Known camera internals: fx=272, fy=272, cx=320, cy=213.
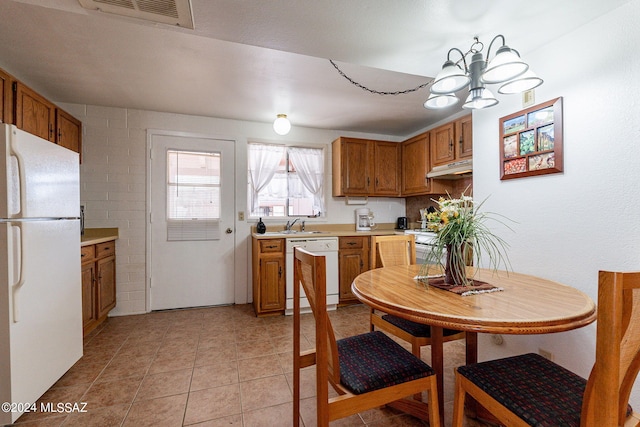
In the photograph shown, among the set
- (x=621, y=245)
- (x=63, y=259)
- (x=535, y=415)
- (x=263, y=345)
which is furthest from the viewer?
(x=263, y=345)

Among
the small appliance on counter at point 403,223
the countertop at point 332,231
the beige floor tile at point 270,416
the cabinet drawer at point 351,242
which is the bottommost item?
the beige floor tile at point 270,416

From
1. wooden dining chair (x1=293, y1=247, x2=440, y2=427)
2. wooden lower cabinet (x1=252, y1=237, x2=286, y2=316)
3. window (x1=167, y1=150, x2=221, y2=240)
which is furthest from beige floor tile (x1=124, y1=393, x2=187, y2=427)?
window (x1=167, y1=150, x2=221, y2=240)

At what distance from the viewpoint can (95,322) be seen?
2.63 m

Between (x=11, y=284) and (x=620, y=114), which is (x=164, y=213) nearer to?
(x=11, y=284)

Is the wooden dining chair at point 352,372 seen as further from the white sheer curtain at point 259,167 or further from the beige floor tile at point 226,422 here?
the white sheer curtain at point 259,167

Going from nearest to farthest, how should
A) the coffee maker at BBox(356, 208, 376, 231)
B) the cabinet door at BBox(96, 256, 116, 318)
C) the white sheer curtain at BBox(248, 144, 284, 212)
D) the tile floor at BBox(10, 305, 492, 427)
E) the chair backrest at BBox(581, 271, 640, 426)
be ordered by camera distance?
1. the chair backrest at BBox(581, 271, 640, 426)
2. the tile floor at BBox(10, 305, 492, 427)
3. the cabinet door at BBox(96, 256, 116, 318)
4. the white sheer curtain at BBox(248, 144, 284, 212)
5. the coffee maker at BBox(356, 208, 376, 231)

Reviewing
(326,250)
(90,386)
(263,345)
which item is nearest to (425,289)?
(263,345)

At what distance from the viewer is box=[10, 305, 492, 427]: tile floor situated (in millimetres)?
1552

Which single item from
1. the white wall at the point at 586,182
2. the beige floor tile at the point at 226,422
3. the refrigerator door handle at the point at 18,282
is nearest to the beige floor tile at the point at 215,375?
the beige floor tile at the point at 226,422

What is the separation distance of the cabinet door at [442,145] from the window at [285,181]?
1.49m

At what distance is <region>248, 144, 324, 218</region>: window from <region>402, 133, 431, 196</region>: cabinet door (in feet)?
3.91

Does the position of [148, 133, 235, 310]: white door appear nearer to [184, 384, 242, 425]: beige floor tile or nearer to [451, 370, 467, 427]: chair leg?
[184, 384, 242, 425]: beige floor tile

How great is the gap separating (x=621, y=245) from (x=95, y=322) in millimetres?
3959

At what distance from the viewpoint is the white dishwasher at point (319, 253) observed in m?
3.14
